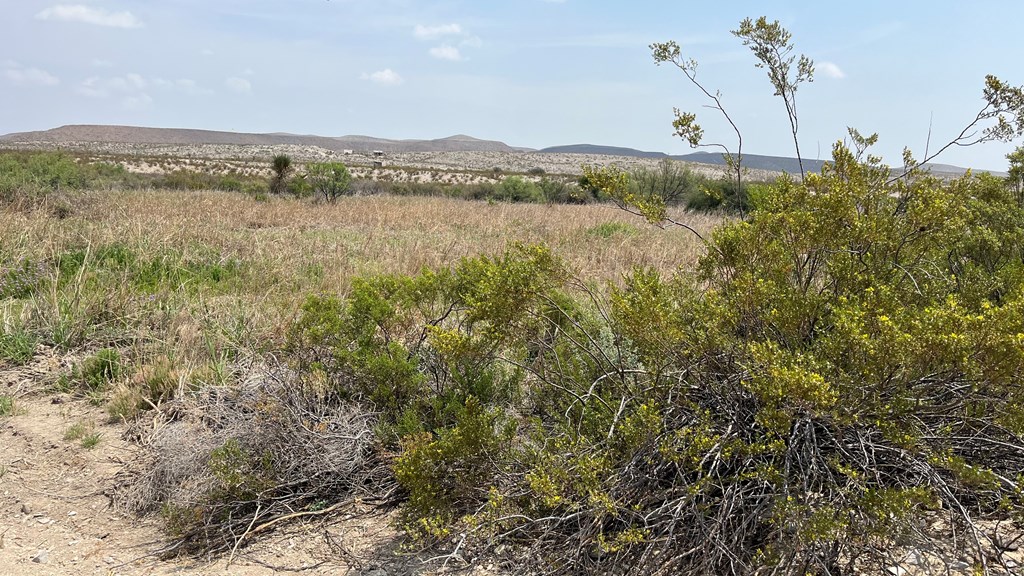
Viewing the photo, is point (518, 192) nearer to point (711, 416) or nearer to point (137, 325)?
point (137, 325)

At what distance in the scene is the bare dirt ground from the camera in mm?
2836

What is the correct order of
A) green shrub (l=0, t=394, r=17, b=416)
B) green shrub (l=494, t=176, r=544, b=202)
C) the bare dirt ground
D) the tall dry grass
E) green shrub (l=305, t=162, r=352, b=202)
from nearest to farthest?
the bare dirt ground, green shrub (l=0, t=394, r=17, b=416), the tall dry grass, green shrub (l=305, t=162, r=352, b=202), green shrub (l=494, t=176, r=544, b=202)

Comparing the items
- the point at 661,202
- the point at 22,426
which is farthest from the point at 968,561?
the point at 22,426

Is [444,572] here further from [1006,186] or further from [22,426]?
[1006,186]

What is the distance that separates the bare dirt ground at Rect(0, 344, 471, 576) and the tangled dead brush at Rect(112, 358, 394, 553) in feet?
0.30

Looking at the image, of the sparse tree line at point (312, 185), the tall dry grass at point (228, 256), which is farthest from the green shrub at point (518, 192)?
the tall dry grass at point (228, 256)

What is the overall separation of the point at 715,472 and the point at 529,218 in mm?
12251

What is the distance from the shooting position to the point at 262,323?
5.05 meters

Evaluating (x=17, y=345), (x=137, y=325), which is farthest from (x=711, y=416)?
(x=17, y=345)

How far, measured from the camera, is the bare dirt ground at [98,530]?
284 centimetres

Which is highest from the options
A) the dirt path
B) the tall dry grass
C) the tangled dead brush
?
the tall dry grass

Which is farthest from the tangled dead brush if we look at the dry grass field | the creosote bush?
the creosote bush

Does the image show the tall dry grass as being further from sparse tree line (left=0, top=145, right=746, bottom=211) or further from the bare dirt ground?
sparse tree line (left=0, top=145, right=746, bottom=211)

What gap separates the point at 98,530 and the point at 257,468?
81 cm
